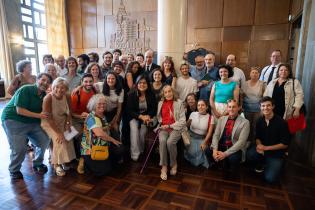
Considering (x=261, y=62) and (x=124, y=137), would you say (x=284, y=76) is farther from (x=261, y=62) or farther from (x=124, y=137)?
(x=261, y=62)

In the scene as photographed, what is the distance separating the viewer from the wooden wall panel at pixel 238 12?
22.2 ft

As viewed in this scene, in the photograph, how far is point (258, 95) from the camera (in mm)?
3299

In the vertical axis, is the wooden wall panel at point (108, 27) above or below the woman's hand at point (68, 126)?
above

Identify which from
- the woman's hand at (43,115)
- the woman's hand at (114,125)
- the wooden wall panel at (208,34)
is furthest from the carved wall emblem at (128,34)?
the woman's hand at (43,115)

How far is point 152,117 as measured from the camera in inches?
123

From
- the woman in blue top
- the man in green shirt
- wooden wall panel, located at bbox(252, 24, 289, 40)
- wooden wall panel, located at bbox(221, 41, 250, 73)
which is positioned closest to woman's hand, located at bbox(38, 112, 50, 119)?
the man in green shirt

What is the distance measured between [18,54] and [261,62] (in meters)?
8.43


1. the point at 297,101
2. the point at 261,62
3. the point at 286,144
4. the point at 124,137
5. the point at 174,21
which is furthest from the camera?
the point at 261,62

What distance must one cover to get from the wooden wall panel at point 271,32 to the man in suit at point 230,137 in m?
5.02

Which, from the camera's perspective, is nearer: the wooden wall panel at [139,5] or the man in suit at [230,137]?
the man in suit at [230,137]

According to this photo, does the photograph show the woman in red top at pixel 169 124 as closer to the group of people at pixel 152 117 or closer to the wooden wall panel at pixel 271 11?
the group of people at pixel 152 117

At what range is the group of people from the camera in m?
2.60

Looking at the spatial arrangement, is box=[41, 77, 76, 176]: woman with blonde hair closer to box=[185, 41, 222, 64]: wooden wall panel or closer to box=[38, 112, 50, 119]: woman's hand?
box=[38, 112, 50, 119]: woman's hand

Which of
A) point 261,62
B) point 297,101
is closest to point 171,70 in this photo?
point 297,101
